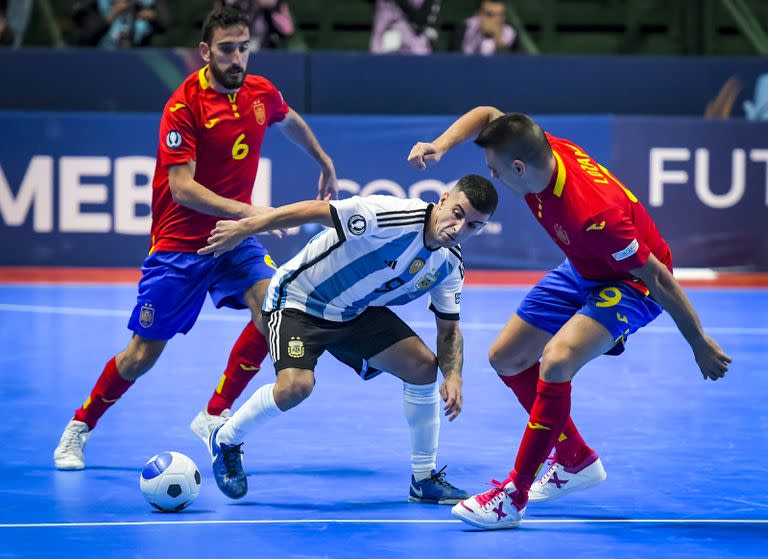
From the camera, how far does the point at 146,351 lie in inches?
245

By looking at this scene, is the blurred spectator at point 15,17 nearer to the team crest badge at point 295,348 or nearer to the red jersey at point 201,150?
the red jersey at point 201,150

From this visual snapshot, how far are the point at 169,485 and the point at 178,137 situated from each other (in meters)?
1.82

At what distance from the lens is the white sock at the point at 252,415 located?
5430mm

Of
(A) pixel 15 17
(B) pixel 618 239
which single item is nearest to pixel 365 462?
(B) pixel 618 239

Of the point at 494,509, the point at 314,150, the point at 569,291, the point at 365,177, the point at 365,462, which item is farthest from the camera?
the point at 365,177

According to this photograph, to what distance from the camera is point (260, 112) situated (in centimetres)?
659

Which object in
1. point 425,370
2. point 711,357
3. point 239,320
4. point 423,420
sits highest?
point 711,357

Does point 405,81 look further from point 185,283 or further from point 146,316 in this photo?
point 146,316

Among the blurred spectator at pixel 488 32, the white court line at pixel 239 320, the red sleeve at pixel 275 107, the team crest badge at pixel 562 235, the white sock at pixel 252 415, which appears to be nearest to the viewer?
the team crest badge at pixel 562 235

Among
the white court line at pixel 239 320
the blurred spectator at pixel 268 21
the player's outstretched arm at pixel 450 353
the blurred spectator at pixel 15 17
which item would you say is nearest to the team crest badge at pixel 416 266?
the player's outstretched arm at pixel 450 353

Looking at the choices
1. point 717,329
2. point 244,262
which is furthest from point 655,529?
point 717,329

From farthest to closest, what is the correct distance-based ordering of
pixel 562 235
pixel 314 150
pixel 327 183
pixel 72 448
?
pixel 314 150 → pixel 327 183 → pixel 72 448 → pixel 562 235

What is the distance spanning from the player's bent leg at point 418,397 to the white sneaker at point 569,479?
14.4 inches

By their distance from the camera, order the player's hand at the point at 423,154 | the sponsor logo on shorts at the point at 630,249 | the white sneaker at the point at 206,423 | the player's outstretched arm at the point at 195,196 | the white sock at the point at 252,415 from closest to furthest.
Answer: the sponsor logo on shorts at the point at 630,249 → the player's hand at the point at 423,154 → the white sock at the point at 252,415 → the player's outstretched arm at the point at 195,196 → the white sneaker at the point at 206,423
